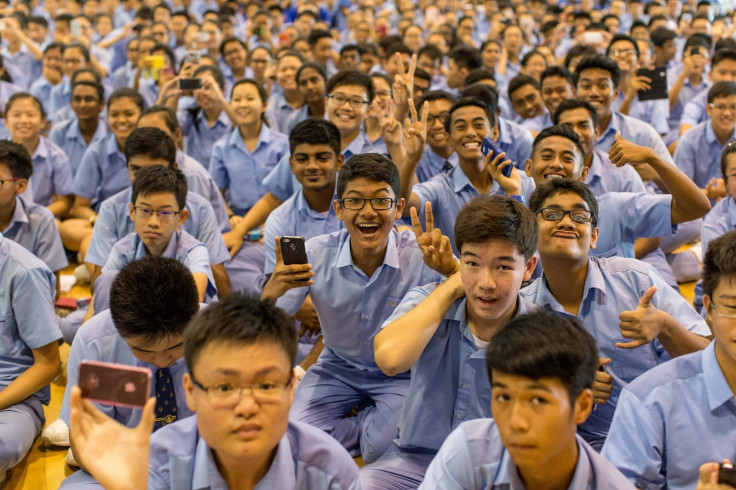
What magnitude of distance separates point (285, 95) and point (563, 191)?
3.84m

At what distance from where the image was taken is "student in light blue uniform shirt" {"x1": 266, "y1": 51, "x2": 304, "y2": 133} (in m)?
5.39

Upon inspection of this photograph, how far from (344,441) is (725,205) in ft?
5.60

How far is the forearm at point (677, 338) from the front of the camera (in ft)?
5.96

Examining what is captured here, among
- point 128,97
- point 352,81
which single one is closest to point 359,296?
point 352,81

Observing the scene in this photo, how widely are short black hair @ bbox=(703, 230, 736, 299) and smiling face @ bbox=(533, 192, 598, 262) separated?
414mm

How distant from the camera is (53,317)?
234 cm

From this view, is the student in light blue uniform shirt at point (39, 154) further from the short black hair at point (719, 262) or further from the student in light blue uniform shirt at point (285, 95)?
the short black hair at point (719, 262)

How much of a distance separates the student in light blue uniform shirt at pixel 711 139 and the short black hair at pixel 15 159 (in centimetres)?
332

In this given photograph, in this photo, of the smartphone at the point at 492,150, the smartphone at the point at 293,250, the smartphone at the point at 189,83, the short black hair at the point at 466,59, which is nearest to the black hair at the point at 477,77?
the short black hair at the point at 466,59

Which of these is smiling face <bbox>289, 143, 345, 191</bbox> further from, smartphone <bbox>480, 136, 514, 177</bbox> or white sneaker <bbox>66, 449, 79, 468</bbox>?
white sneaker <bbox>66, 449, 79, 468</bbox>

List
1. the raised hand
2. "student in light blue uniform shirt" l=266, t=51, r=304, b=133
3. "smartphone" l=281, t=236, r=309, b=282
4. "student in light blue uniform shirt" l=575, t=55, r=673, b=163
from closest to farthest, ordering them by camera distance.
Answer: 1. the raised hand
2. "smartphone" l=281, t=236, r=309, b=282
3. "student in light blue uniform shirt" l=575, t=55, r=673, b=163
4. "student in light blue uniform shirt" l=266, t=51, r=304, b=133

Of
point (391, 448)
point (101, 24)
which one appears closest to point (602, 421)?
point (391, 448)

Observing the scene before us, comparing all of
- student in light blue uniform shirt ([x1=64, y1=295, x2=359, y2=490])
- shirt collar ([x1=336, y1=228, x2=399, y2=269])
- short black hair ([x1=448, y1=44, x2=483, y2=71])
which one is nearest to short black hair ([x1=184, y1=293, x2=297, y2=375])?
student in light blue uniform shirt ([x1=64, y1=295, x2=359, y2=490])

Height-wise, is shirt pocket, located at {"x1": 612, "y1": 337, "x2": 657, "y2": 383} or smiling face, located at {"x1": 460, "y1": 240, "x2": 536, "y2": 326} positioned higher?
smiling face, located at {"x1": 460, "y1": 240, "x2": 536, "y2": 326}
